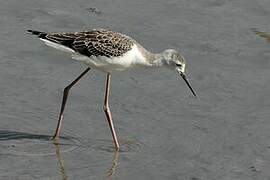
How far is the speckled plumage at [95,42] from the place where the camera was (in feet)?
38.5

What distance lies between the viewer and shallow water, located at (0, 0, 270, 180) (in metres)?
11.4

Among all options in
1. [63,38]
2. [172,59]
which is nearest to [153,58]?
[172,59]

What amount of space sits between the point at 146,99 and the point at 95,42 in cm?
189

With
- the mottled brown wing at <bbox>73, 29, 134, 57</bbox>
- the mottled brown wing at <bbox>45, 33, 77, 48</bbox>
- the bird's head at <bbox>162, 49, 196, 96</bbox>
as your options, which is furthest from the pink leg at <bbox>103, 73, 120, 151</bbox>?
the bird's head at <bbox>162, 49, 196, 96</bbox>

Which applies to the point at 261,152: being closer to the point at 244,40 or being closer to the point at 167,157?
the point at 167,157

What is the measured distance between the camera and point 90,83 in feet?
45.4

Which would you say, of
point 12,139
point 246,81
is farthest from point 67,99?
point 246,81

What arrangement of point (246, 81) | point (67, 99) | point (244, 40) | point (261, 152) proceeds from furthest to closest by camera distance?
1. point (244, 40)
2. point (246, 81)
3. point (67, 99)
4. point (261, 152)

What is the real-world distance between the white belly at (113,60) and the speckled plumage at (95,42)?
0.05 meters

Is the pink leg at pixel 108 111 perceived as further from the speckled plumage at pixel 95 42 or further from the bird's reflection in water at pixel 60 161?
the bird's reflection in water at pixel 60 161

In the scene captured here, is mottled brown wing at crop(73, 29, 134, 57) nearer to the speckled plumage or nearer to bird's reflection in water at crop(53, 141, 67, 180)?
the speckled plumage

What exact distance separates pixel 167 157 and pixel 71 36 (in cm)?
209

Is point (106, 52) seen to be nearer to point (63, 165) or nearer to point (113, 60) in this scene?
point (113, 60)

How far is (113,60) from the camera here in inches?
461
